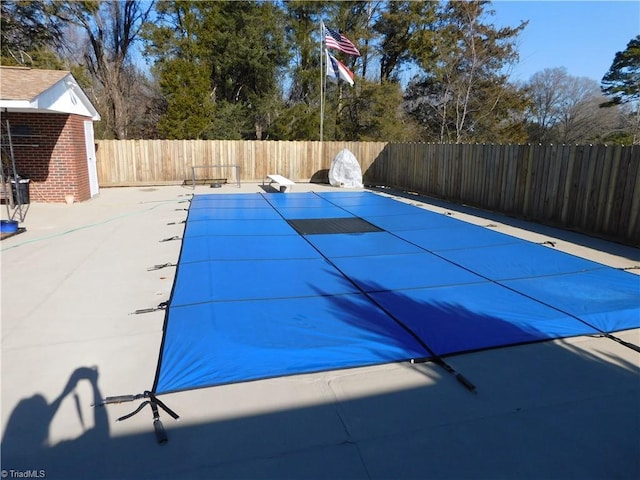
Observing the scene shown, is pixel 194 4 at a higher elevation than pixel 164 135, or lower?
higher

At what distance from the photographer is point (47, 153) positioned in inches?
361

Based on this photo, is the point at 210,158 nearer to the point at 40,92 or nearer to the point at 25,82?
the point at 25,82

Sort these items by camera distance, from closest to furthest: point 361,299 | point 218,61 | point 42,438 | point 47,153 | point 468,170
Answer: point 42,438 < point 361,299 < point 47,153 < point 468,170 < point 218,61

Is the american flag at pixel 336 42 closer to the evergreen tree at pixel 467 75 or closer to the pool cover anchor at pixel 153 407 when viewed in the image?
the evergreen tree at pixel 467 75

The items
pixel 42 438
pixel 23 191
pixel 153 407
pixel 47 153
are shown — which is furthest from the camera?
pixel 47 153

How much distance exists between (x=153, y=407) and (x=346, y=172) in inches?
479

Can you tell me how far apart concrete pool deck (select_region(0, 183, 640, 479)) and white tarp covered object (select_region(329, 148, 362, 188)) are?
10.7m

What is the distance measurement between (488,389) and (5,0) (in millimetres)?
23013

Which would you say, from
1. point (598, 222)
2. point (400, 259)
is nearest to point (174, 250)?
point (400, 259)

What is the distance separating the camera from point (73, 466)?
1.96 meters

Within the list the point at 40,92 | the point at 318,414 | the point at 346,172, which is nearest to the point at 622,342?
the point at 318,414

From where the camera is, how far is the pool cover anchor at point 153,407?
215 centimetres

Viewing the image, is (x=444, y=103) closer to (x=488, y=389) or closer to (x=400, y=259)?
(x=400, y=259)

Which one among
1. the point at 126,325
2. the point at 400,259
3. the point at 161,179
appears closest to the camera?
the point at 126,325
